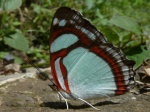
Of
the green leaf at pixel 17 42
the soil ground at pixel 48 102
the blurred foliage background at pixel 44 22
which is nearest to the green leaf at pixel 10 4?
the blurred foliage background at pixel 44 22

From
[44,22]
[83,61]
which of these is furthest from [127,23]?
[44,22]

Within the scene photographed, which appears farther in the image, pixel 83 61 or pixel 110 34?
pixel 110 34

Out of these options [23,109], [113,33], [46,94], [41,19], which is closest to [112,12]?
[41,19]

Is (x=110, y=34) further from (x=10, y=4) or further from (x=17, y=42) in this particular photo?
(x=10, y=4)

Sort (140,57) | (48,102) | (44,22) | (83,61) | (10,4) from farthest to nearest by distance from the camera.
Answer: (44,22)
(10,4)
(140,57)
(48,102)
(83,61)

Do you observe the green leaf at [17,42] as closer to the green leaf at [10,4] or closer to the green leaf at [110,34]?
the green leaf at [10,4]

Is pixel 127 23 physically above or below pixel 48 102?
above

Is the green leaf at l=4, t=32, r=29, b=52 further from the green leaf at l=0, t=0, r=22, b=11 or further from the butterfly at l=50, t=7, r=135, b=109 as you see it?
the butterfly at l=50, t=7, r=135, b=109
